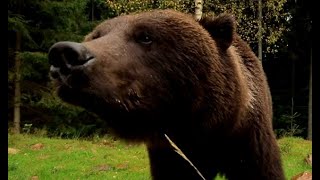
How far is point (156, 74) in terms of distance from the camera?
104 inches

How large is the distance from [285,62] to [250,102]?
59.9 ft

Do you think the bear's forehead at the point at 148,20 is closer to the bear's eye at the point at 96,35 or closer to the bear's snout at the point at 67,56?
the bear's eye at the point at 96,35

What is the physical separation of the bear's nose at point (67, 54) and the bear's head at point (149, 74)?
8 centimetres

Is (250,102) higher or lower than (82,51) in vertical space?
lower

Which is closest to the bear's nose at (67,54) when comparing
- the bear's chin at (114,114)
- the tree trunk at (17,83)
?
the bear's chin at (114,114)

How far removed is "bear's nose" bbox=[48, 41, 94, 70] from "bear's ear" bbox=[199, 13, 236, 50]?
110 cm

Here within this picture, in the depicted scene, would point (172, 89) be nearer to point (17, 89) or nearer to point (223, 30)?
point (223, 30)

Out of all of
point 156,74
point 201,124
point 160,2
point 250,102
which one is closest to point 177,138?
point 201,124

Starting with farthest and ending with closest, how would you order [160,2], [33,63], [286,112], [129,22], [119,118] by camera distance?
[286,112] < [33,63] < [160,2] < [129,22] < [119,118]

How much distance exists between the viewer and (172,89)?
2.70 m

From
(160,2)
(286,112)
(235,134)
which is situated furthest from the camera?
(286,112)

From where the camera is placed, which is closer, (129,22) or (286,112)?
(129,22)

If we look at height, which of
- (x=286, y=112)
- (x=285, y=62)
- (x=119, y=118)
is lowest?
(x=286, y=112)

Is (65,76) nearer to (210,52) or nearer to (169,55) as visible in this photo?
(169,55)
